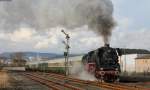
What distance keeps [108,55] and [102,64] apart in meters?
1.07

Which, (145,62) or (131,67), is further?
(131,67)

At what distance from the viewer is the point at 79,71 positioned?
4241 centimetres

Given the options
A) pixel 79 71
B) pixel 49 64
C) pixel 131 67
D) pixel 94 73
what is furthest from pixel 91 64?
pixel 131 67

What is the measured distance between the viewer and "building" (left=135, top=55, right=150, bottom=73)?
2985 inches

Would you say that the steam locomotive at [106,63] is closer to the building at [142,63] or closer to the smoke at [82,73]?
the smoke at [82,73]

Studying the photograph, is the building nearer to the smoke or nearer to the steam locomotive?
the smoke

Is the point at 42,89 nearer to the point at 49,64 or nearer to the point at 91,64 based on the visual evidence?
the point at 91,64

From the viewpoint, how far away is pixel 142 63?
258 ft

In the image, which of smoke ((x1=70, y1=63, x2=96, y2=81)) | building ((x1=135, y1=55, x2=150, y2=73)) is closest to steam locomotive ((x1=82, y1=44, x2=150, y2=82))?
smoke ((x1=70, y1=63, x2=96, y2=81))

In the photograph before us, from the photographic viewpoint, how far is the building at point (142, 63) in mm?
75831

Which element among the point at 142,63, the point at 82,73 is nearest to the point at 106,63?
the point at 82,73

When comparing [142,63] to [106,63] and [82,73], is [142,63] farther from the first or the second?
[106,63]

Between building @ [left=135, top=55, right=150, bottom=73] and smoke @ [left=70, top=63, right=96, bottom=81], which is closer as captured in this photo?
smoke @ [left=70, top=63, right=96, bottom=81]

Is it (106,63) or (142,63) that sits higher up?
Result: (142,63)
